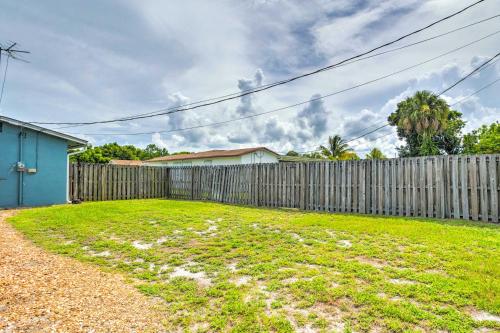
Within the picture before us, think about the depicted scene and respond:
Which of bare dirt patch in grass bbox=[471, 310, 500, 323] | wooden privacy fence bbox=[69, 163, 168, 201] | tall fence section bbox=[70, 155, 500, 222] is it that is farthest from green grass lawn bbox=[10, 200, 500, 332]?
wooden privacy fence bbox=[69, 163, 168, 201]

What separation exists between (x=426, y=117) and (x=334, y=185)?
63.1ft

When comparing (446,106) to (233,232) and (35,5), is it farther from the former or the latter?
(35,5)

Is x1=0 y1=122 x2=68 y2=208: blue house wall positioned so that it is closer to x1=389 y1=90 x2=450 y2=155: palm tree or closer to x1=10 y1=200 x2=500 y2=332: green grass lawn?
x1=10 y1=200 x2=500 y2=332: green grass lawn

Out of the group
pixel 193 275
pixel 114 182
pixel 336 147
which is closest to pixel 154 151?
pixel 336 147

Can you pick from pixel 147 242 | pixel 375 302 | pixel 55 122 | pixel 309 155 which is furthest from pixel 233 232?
pixel 309 155

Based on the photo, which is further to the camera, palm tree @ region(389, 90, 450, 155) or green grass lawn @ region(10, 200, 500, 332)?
palm tree @ region(389, 90, 450, 155)

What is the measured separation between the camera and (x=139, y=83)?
14.8 m

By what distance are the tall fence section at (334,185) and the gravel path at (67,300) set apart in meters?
8.07

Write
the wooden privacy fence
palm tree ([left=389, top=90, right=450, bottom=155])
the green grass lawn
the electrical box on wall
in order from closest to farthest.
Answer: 1. the green grass lawn
2. the electrical box on wall
3. the wooden privacy fence
4. palm tree ([left=389, top=90, right=450, bottom=155])

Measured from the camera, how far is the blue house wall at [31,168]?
10.7 m

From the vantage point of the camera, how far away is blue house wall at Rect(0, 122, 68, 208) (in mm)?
10742

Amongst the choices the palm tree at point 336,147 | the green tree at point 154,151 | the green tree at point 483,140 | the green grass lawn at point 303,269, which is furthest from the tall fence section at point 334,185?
the green tree at point 154,151

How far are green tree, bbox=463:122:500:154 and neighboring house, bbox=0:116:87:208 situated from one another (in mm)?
32195

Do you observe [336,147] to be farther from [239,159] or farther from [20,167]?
[20,167]
